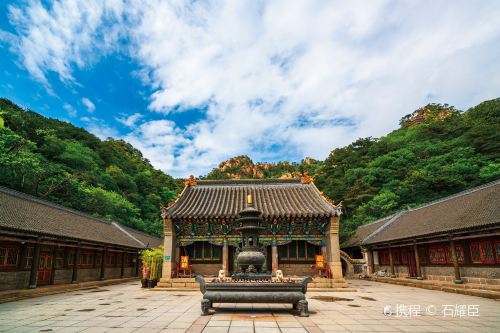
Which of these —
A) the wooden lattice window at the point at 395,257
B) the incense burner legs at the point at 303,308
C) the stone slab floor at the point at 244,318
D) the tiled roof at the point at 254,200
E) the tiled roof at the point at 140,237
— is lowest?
the stone slab floor at the point at 244,318

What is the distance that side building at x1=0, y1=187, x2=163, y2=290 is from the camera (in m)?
14.4

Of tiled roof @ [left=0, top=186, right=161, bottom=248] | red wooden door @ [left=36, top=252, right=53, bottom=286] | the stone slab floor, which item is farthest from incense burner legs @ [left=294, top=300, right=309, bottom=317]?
red wooden door @ [left=36, top=252, right=53, bottom=286]

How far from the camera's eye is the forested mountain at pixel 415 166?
3225 cm

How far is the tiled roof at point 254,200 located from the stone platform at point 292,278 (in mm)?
4262

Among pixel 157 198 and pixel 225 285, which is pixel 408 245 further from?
pixel 157 198

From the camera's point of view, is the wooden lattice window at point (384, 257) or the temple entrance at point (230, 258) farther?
the wooden lattice window at point (384, 257)

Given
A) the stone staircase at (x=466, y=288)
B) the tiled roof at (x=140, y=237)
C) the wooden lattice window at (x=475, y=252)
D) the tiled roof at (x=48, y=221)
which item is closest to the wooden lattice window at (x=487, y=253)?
the wooden lattice window at (x=475, y=252)

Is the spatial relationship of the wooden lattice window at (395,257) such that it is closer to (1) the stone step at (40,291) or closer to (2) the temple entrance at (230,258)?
(2) the temple entrance at (230,258)

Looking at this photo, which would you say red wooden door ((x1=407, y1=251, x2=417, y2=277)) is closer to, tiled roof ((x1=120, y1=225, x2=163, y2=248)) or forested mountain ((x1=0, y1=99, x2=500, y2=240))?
forested mountain ((x1=0, y1=99, x2=500, y2=240))

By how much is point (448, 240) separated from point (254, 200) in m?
13.2

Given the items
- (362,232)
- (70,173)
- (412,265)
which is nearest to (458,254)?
(412,265)

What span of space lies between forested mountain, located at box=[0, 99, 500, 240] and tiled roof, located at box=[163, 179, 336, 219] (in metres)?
11.7

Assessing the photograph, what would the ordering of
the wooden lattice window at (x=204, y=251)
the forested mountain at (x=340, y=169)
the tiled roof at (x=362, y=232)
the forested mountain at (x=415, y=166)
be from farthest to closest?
the forested mountain at (x=415, y=166) → the forested mountain at (x=340, y=169) → the tiled roof at (x=362, y=232) → the wooden lattice window at (x=204, y=251)

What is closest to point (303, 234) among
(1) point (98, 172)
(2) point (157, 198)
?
(1) point (98, 172)
